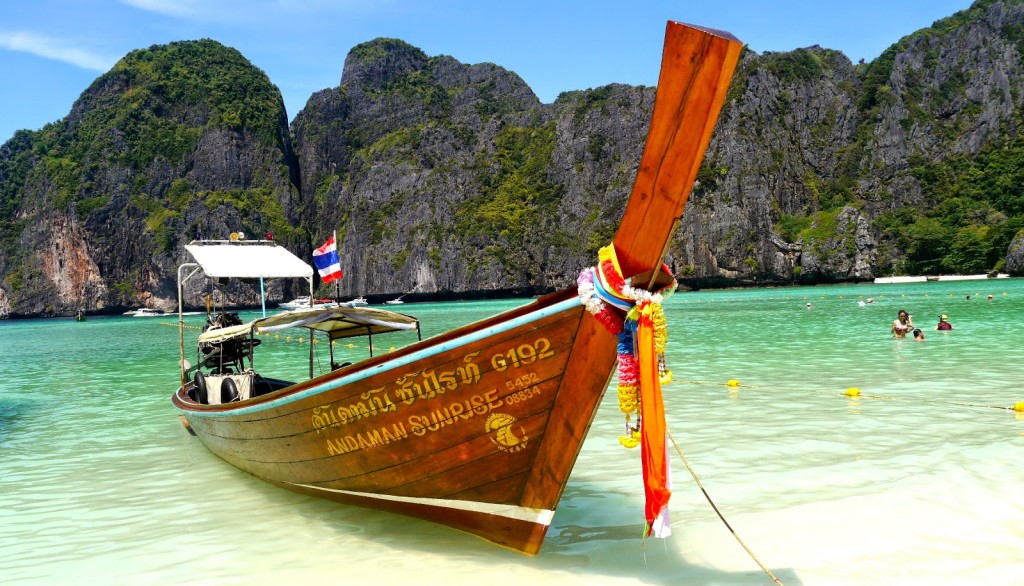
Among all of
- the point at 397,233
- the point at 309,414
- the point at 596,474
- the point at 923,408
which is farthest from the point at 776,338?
the point at 397,233

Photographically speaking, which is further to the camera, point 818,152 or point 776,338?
point 818,152

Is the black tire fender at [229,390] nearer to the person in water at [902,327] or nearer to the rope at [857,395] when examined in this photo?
the rope at [857,395]

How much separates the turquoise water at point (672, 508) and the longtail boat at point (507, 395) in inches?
19.1

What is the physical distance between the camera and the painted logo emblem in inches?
182

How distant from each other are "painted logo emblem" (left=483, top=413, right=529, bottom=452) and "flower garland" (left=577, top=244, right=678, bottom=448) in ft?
2.87

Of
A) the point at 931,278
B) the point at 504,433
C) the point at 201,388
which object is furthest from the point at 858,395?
the point at 931,278

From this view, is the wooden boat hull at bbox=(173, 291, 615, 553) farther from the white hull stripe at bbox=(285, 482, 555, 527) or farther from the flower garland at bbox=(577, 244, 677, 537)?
the flower garland at bbox=(577, 244, 677, 537)

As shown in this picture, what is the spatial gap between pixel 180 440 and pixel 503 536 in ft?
25.6

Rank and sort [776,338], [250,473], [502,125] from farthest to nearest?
[502,125]
[776,338]
[250,473]

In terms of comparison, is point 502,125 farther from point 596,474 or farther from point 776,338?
point 596,474

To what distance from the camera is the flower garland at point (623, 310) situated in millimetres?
3867

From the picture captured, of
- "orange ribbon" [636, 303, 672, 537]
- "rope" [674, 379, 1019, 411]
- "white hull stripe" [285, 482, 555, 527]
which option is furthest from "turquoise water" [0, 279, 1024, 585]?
"orange ribbon" [636, 303, 672, 537]

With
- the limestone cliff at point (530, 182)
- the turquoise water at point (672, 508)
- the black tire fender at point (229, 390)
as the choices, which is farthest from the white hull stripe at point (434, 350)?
the limestone cliff at point (530, 182)

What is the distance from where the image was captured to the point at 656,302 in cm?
382
